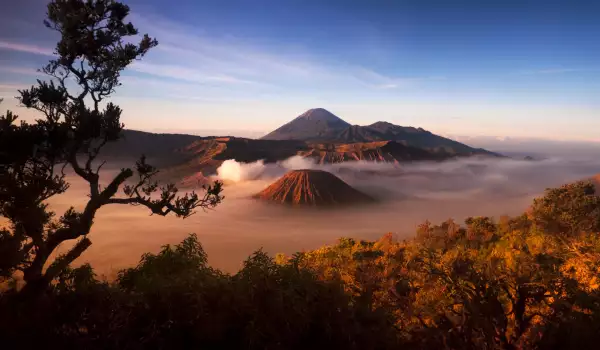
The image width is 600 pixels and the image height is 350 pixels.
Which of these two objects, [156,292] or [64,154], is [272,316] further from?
[64,154]

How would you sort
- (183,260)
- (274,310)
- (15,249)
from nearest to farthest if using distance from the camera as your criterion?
(274,310) < (15,249) < (183,260)

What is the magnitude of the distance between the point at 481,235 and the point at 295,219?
124m

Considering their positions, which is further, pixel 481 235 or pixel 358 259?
pixel 481 235

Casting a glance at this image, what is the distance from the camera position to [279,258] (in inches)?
2388

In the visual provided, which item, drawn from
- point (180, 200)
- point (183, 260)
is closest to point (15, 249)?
point (180, 200)

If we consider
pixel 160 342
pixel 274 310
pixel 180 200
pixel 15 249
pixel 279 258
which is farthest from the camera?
pixel 279 258

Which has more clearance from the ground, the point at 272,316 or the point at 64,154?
the point at 64,154

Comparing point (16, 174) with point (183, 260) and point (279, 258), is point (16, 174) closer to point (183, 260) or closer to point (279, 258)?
point (183, 260)

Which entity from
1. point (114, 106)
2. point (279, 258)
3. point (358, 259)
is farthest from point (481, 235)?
point (114, 106)

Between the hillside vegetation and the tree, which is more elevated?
the tree

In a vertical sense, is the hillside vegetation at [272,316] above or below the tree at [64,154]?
below

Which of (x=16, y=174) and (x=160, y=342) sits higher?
(x=16, y=174)

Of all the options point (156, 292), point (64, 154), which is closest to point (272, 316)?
point (156, 292)

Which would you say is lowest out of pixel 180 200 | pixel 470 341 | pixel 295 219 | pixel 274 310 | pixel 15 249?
pixel 295 219
